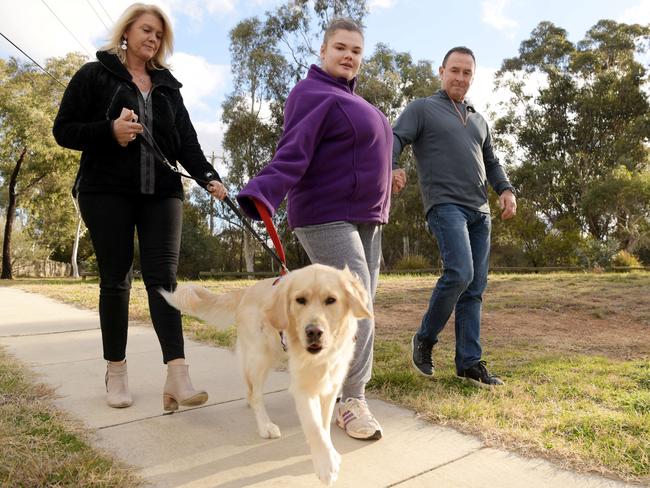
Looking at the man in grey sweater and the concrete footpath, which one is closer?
the concrete footpath

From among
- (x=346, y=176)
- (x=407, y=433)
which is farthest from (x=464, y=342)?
(x=346, y=176)

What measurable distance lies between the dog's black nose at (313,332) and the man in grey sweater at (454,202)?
1.63 meters

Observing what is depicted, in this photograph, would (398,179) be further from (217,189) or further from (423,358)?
(423,358)

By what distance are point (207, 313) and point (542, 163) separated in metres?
30.3

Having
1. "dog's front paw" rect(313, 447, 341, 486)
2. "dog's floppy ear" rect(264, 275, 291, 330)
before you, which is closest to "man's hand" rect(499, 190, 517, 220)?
"dog's floppy ear" rect(264, 275, 291, 330)

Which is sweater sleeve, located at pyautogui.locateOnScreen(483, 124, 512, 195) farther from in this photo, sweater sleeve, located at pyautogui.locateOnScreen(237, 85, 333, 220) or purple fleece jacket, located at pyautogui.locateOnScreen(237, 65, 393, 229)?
sweater sleeve, located at pyautogui.locateOnScreen(237, 85, 333, 220)

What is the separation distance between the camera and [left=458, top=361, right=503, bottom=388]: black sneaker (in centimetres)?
352

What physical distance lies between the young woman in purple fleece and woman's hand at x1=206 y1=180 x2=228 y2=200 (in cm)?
50

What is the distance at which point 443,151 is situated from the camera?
375 centimetres

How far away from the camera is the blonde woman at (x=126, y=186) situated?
10.00 ft

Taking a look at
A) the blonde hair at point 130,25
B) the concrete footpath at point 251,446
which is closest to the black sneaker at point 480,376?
the concrete footpath at point 251,446

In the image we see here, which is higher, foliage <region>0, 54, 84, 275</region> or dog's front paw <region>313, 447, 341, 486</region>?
foliage <region>0, 54, 84, 275</region>

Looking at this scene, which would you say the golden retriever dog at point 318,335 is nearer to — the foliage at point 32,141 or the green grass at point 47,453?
the green grass at point 47,453

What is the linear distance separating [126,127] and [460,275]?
2289 millimetres
